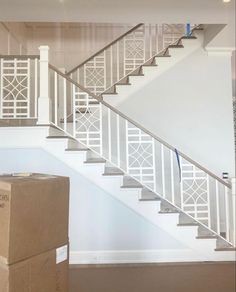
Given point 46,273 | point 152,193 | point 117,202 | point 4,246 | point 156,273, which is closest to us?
point 4,246

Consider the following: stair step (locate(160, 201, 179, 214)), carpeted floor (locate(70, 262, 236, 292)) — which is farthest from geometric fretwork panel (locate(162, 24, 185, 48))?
carpeted floor (locate(70, 262, 236, 292))

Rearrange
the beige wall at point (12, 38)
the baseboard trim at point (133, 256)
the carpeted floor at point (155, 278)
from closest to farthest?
the carpeted floor at point (155, 278) < the baseboard trim at point (133, 256) < the beige wall at point (12, 38)

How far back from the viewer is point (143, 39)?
5.48 m

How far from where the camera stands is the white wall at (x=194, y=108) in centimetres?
530

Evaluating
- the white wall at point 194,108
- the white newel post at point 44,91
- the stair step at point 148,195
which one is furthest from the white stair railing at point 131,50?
the stair step at point 148,195

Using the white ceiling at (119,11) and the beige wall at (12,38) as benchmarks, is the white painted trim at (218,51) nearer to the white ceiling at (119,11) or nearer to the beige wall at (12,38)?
the white ceiling at (119,11)

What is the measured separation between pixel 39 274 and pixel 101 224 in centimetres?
254

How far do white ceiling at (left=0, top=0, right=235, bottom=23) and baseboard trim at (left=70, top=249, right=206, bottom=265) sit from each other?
9.78ft

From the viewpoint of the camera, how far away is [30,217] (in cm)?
134

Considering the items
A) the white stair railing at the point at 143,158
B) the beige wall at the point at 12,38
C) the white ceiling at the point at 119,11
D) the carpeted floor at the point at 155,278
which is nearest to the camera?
the carpeted floor at the point at 155,278

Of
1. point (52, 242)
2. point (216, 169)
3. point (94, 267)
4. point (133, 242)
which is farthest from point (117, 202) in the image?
point (52, 242)

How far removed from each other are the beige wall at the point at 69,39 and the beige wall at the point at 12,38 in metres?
→ 0.27

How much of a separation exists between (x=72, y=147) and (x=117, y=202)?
0.90 meters

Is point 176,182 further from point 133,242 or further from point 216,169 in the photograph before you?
point 133,242
